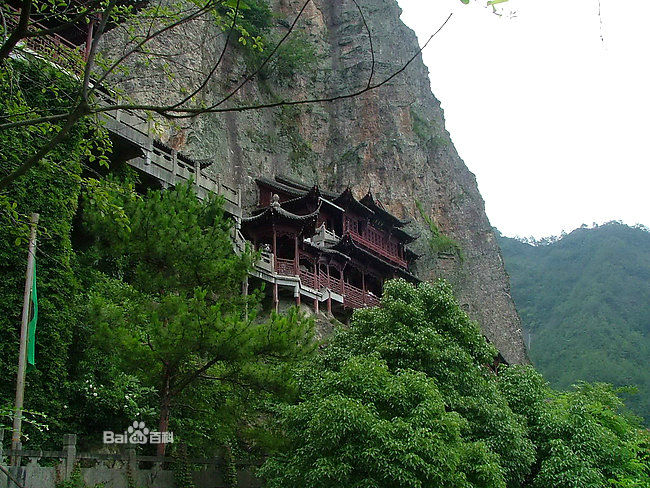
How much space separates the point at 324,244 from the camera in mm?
33438

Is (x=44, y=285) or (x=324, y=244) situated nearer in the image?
(x=44, y=285)

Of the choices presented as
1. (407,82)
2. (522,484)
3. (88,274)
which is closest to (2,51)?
(88,274)

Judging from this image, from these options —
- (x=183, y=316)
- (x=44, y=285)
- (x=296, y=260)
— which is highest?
(x=296, y=260)

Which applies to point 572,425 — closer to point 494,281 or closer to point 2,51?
point 2,51

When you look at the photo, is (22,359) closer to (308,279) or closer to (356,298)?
(308,279)

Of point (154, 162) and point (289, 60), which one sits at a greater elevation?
point (289, 60)

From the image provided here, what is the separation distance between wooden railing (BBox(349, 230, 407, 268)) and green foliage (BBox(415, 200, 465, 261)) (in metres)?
3.66

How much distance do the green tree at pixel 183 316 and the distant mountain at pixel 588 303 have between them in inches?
1520

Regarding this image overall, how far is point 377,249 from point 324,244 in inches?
193

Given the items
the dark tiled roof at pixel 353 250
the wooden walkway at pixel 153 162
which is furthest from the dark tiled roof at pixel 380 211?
the wooden walkway at pixel 153 162

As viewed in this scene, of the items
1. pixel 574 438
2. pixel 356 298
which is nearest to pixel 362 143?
pixel 356 298

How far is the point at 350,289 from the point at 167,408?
66.8 ft

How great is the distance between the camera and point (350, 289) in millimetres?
32469

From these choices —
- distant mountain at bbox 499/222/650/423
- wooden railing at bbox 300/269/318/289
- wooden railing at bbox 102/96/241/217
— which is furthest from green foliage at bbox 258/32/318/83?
distant mountain at bbox 499/222/650/423
